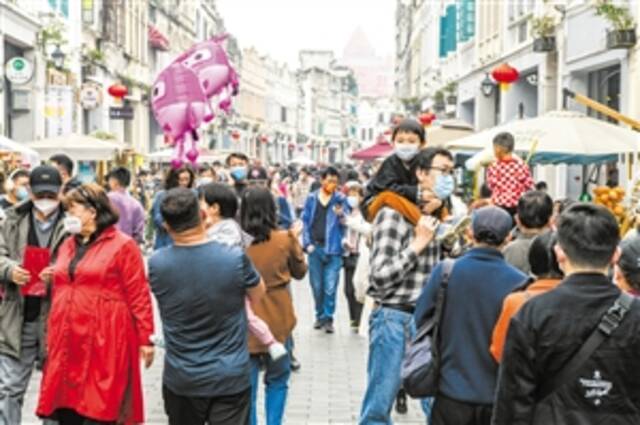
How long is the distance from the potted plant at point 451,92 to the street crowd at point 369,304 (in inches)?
1280

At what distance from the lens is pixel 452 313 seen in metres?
5.93

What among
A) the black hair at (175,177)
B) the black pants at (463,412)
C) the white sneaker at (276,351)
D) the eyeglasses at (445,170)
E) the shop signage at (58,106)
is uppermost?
the shop signage at (58,106)

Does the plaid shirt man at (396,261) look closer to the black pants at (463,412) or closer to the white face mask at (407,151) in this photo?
the white face mask at (407,151)

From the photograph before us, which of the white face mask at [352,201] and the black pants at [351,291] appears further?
the white face mask at [352,201]

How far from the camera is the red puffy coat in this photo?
22.5 feet

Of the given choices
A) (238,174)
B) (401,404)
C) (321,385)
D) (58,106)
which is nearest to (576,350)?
(401,404)

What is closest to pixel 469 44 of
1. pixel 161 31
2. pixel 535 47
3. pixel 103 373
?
pixel 535 47

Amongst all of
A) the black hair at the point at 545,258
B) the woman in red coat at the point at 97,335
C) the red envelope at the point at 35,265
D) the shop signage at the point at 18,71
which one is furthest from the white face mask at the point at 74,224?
the shop signage at the point at 18,71

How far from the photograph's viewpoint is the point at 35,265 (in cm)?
771

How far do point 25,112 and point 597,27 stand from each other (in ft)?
52.5

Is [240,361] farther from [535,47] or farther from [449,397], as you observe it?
[535,47]

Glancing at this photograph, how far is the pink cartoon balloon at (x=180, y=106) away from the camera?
1616cm

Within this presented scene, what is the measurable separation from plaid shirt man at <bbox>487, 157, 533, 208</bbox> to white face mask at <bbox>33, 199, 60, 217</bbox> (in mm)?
4516

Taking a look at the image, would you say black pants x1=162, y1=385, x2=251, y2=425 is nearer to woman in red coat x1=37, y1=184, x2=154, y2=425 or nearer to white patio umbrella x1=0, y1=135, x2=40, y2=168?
woman in red coat x1=37, y1=184, x2=154, y2=425
